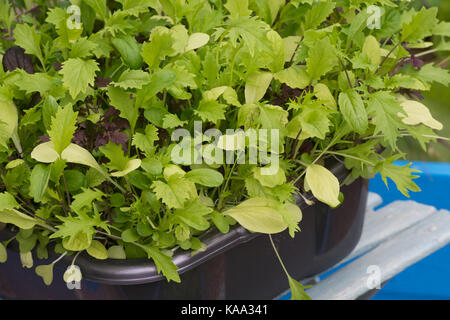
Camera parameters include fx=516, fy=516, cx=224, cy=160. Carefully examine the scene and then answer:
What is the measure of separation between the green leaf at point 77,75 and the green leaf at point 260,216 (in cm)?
18

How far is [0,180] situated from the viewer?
0.54m

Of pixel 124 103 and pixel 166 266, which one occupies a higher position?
pixel 124 103

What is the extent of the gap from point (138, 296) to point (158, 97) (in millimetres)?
212

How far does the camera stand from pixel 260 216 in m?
0.50

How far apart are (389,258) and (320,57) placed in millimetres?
361

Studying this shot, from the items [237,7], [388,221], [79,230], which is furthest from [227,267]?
[388,221]

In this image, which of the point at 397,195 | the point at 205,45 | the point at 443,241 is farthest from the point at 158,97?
the point at 397,195

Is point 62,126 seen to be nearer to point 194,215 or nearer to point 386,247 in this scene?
point 194,215

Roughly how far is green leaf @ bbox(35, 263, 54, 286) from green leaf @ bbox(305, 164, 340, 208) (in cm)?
28

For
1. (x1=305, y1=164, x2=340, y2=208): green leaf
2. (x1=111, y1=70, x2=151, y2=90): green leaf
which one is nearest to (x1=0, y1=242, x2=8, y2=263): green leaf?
(x1=111, y1=70, x2=151, y2=90): green leaf

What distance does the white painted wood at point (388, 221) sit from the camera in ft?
2.67

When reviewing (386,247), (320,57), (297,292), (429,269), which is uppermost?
(320,57)

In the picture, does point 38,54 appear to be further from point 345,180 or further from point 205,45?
point 345,180

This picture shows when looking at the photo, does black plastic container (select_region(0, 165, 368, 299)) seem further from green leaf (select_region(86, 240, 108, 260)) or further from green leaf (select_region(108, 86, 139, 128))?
green leaf (select_region(108, 86, 139, 128))
